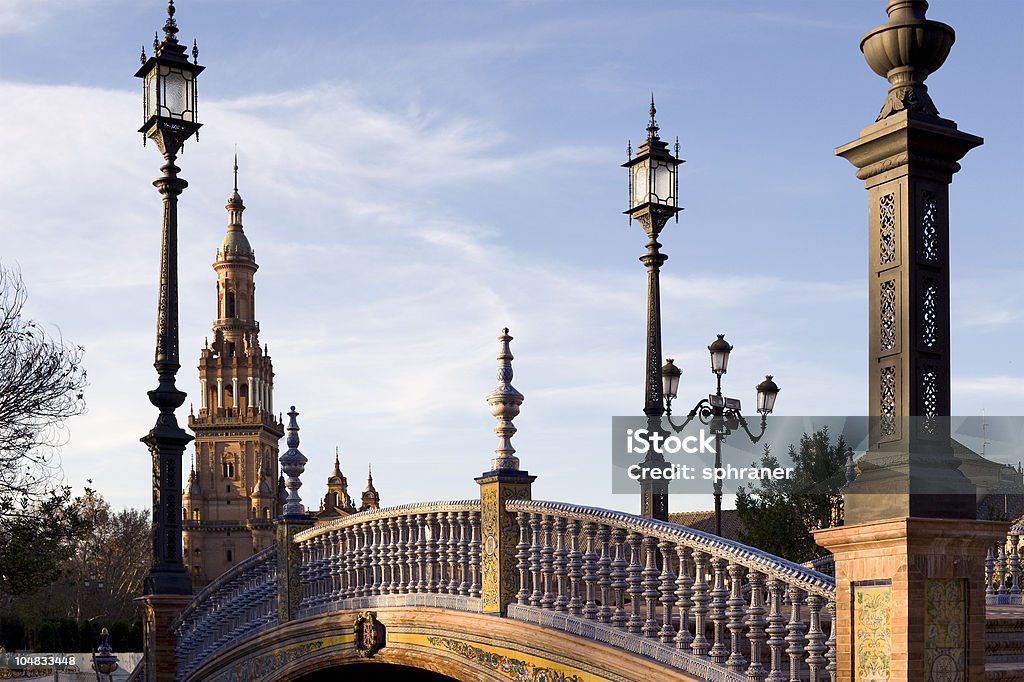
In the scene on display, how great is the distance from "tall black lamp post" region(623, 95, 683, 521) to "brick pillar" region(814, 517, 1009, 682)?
349 inches

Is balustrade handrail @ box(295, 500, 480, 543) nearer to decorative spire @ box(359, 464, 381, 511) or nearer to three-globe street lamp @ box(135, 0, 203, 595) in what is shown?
three-globe street lamp @ box(135, 0, 203, 595)

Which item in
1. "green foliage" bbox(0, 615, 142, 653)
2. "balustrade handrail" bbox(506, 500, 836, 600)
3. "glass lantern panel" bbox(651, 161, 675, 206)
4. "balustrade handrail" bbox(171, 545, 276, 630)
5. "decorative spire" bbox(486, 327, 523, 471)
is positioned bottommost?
"green foliage" bbox(0, 615, 142, 653)

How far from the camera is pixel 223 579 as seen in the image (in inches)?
653

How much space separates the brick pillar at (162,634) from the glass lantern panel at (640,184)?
7.36 metres

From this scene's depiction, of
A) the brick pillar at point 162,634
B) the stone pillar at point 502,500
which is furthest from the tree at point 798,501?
the stone pillar at point 502,500

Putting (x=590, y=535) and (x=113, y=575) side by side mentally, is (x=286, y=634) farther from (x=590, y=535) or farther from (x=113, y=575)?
(x=113, y=575)

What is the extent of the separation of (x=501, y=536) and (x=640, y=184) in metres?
7.14

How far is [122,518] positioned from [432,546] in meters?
93.1

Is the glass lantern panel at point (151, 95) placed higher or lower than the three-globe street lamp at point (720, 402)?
higher

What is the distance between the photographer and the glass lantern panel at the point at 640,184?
57.3 feet

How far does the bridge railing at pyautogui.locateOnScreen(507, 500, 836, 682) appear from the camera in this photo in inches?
347

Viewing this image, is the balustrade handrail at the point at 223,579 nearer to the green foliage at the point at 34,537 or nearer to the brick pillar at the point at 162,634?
the brick pillar at the point at 162,634

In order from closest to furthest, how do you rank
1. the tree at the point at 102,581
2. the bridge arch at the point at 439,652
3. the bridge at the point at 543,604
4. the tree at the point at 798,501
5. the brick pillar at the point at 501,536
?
the bridge at the point at 543,604 → the bridge arch at the point at 439,652 → the brick pillar at the point at 501,536 → the tree at the point at 798,501 → the tree at the point at 102,581

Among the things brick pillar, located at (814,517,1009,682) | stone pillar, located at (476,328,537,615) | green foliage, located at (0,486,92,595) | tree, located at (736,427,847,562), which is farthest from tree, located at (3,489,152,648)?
brick pillar, located at (814,517,1009,682)
